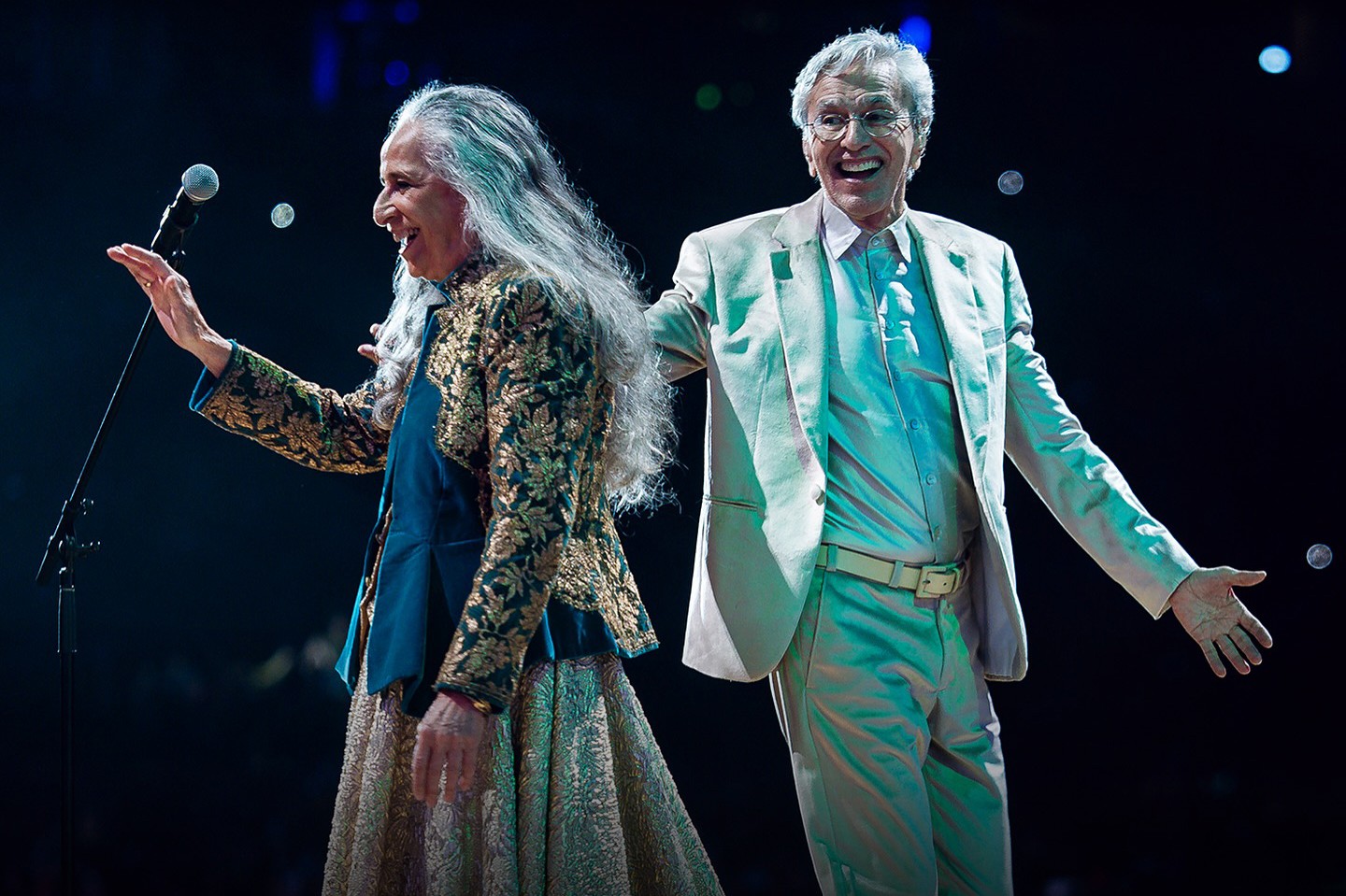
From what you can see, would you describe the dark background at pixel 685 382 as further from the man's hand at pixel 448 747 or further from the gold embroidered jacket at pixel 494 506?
the man's hand at pixel 448 747

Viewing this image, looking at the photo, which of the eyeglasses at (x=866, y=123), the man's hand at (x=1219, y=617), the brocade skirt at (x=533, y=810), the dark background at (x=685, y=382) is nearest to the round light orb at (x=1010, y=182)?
the dark background at (x=685, y=382)

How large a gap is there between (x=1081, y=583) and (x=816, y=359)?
5.60 ft

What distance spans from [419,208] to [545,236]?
164mm

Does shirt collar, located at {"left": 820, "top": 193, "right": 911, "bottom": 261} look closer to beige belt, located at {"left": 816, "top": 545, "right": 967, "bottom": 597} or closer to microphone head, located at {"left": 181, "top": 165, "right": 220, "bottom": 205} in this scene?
beige belt, located at {"left": 816, "top": 545, "right": 967, "bottom": 597}

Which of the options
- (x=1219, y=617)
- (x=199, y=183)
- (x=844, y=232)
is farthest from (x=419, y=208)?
(x=1219, y=617)

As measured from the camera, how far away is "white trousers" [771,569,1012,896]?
221cm

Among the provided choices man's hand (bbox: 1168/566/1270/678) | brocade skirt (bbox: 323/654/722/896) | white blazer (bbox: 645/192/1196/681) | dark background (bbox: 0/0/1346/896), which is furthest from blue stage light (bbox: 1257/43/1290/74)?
brocade skirt (bbox: 323/654/722/896)

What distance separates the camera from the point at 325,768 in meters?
3.38

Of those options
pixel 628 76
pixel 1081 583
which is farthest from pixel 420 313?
pixel 1081 583

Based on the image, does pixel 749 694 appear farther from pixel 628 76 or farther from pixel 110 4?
pixel 110 4

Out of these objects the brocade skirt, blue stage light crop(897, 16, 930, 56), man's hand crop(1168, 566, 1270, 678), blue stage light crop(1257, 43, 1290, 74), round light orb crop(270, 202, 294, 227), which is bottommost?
the brocade skirt

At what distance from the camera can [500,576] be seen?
1625 mm

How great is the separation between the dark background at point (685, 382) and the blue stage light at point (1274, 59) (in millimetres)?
31

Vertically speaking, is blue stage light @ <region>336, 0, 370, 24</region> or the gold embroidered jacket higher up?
blue stage light @ <region>336, 0, 370, 24</region>
